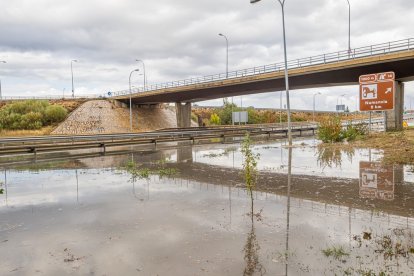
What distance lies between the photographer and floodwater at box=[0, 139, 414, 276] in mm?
5512

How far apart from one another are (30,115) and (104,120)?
13.0 metres

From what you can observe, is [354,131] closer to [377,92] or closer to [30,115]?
[377,92]

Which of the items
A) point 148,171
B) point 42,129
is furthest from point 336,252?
point 42,129

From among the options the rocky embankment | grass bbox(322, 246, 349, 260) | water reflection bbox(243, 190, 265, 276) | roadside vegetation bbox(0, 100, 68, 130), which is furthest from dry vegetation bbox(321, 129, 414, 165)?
roadside vegetation bbox(0, 100, 68, 130)

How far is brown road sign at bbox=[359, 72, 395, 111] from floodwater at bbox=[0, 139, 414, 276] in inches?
686

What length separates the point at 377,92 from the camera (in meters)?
29.7

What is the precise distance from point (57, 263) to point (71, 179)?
9077mm

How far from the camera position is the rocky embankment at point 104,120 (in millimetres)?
61734

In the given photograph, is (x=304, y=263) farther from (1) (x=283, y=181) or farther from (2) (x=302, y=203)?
(1) (x=283, y=181)

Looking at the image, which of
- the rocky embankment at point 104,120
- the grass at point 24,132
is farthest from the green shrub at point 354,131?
the grass at point 24,132

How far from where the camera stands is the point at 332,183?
12.1m

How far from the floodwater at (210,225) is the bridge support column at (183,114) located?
175ft

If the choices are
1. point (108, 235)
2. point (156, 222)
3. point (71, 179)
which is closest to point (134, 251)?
point (108, 235)

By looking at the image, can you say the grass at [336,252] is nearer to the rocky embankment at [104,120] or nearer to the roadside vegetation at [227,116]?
the rocky embankment at [104,120]
